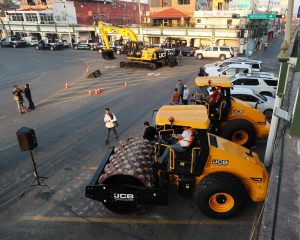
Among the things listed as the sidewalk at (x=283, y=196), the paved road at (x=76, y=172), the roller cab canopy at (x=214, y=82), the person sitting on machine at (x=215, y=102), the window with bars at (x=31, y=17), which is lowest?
the paved road at (x=76, y=172)

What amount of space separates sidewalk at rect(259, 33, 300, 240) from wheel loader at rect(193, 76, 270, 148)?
0.92m

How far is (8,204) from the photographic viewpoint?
292 inches

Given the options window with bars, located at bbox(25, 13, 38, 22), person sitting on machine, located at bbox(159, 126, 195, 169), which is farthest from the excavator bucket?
window with bars, located at bbox(25, 13, 38, 22)

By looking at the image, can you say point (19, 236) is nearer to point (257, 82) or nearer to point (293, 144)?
point (293, 144)

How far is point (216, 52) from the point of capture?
31828 millimetres

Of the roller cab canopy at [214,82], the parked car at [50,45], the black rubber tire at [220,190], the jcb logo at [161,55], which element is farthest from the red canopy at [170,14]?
the black rubber tire at [220,190]

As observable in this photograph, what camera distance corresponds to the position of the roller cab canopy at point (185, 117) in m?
6.16

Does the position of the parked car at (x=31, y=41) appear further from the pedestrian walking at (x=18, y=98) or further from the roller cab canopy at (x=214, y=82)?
the roller cab canopy at (x=214, y=82)

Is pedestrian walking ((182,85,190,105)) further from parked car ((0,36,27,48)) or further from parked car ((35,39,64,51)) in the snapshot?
parked car ((0,36,27,48))

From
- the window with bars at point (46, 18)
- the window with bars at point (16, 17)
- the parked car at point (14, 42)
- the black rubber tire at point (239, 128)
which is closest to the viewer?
the black rubber tire at point (239, 128)

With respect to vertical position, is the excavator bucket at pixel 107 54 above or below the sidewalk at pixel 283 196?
above

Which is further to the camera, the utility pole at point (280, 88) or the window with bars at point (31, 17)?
the window with bars at point (31, 17)

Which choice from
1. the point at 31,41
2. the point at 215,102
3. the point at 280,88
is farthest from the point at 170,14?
the point at 280,88

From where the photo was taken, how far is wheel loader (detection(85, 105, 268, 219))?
624 cm
